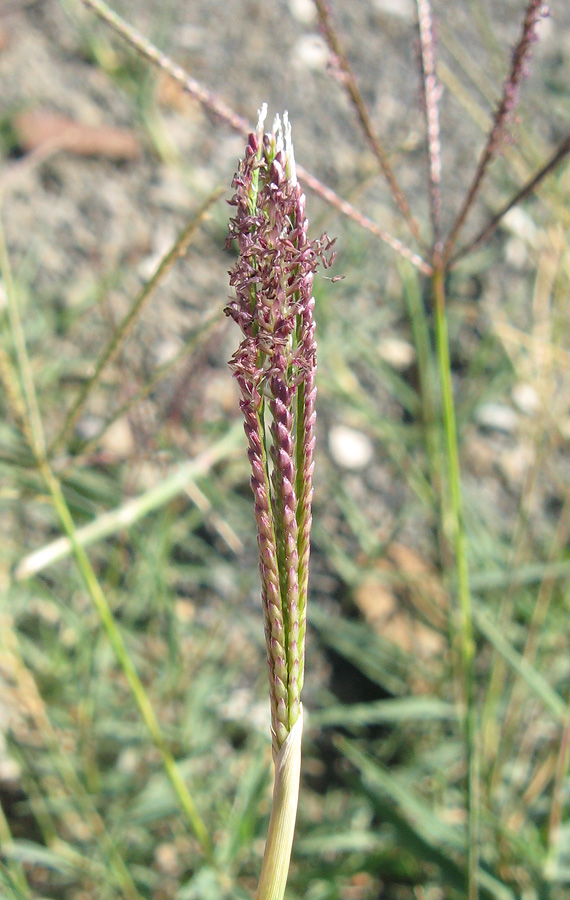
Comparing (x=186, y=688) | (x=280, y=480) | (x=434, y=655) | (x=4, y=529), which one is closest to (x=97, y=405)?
(x=4, y=529)

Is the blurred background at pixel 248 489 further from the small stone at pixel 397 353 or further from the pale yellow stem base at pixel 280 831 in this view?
the pale yellow stem base at pixel 280 831

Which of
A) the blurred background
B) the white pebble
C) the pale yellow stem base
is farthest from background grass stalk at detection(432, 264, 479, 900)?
the white pebble

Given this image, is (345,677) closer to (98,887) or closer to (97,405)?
(98,887)

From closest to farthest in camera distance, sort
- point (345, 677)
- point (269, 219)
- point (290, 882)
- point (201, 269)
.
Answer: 1. point (269, 219)
2. point (290, 882)
3. point (345, 677)
4. point (201, 269)

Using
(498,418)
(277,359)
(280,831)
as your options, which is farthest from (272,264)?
(498,418)

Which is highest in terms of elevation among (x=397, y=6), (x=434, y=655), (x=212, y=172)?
(x=397, y=6)

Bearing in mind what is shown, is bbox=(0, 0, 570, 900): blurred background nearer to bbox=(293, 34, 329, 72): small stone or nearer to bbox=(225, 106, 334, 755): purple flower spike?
bbox=(293, 34, 329, 72): small stone
